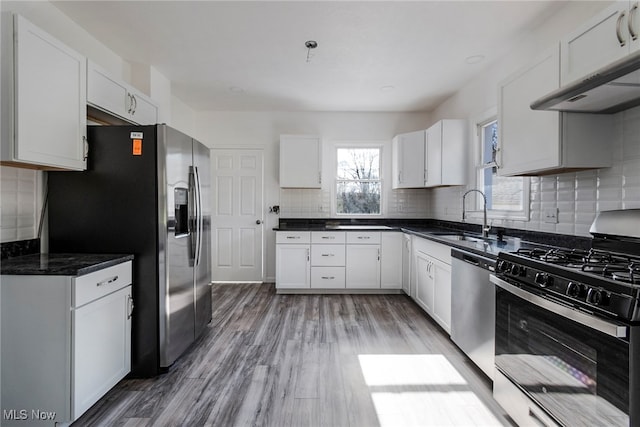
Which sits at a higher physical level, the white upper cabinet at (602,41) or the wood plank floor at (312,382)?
the white upper cabinet at (602,41)

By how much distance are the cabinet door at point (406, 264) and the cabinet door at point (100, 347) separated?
10.1ft

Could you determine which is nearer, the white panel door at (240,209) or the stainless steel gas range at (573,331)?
the stainless steel gas range at (573,331)

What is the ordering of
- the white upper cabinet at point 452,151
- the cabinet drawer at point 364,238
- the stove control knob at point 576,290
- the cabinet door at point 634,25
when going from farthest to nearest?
the cabinet drawer at point 364,238 → the white upper cabinet at point 452,151 → the cabinet door at point 634,25 → the stove control knob at point 576,290

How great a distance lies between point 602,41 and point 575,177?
0.95 meters

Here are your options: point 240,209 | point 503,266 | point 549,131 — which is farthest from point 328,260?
point 549,131

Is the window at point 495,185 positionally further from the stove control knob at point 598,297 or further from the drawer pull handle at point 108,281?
the drawer pull handle at point 108,281

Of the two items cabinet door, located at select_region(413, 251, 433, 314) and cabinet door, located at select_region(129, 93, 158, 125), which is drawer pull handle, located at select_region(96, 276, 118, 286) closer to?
cabinet door, located at select_region(129, 93, 158, 125)

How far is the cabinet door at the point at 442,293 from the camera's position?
9.27 ft

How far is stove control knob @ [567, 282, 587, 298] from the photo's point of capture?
1269 mm

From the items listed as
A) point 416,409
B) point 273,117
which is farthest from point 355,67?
point 416,409

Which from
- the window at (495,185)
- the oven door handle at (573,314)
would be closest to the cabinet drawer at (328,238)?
the window at (495,185)

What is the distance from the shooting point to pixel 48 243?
2.23 m

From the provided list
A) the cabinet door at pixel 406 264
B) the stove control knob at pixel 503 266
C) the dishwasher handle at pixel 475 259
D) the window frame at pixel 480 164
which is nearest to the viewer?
the stove control knob at pixel 503 266

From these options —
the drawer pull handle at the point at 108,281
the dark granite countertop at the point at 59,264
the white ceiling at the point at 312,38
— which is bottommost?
the drawer pull handle at the point at 108,281
